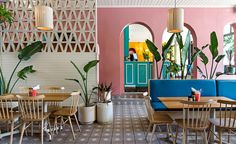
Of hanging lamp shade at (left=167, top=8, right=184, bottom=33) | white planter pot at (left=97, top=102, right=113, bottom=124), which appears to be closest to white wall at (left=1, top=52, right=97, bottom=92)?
white planter pot at (left=97, top=102, right=113, bottom=124)

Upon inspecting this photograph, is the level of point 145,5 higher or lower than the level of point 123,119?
higher

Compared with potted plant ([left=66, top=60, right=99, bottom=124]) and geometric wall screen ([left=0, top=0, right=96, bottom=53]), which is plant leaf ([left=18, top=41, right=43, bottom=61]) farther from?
potted plant ([left=66, top=60, right=99, bottom=124])

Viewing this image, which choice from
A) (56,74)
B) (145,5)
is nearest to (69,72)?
(56,74)

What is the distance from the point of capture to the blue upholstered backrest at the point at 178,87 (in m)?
4.93

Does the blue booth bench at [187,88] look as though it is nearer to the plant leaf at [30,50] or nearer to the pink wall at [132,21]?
the pink wall at [132,21]

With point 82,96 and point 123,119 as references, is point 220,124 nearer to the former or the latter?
point 123,119

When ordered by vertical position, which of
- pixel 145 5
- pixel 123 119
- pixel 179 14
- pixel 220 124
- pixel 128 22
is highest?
pixel 145 5

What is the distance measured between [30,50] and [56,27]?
2.75ft

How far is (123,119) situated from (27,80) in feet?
8.27

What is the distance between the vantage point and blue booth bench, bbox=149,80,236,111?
4.89 meters

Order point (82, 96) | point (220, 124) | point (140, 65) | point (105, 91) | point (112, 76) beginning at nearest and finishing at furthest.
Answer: point (220, 124) → point (105, 91) → point (82, 96) → point (112, 76) → point (140, 65)

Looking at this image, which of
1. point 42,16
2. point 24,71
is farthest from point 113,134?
point 42,16

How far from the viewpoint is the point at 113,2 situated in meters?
6.86

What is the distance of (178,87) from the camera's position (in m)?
4.95
